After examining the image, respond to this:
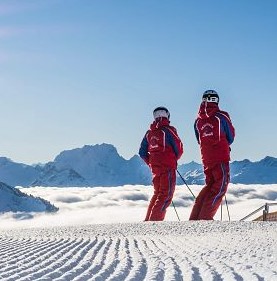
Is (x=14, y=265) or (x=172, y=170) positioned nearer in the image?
(x=14, y=265)

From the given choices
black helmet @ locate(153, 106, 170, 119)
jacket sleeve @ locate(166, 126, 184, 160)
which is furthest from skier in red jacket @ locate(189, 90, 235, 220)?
black helmet @ locate(153, 106, 170, 119)

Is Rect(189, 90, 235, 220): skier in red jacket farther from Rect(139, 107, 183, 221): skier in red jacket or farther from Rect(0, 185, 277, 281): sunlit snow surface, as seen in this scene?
Rect(0, 185, 277, 281): sunlit snow surface

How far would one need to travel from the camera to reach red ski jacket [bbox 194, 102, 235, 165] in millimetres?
12367

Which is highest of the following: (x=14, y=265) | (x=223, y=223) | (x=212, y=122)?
(x=212, y=122)

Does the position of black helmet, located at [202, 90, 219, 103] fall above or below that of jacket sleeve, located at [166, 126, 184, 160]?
above

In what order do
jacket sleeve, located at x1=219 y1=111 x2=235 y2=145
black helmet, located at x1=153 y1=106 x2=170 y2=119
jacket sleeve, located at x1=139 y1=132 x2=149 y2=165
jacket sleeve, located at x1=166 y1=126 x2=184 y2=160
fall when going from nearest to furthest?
jacket sleeve, located at x1=219 y1=111 x2=235 y2=145 < jacket sleeve, located at x1=166 y1=126 x2=184 y2=160 < black helmet, located at x1=153 y1=106 x2=170 y2=119 < jacket sleeve, located at x1=139 y1=132 x2=149 y2=165

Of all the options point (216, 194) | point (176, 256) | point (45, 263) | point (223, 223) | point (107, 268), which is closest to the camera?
point (107, 268)

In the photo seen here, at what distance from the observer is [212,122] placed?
12.5 metres

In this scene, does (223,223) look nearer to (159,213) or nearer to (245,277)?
(159,213)

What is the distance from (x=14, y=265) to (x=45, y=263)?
0.89ft

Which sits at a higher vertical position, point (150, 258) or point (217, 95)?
point (217, 95)

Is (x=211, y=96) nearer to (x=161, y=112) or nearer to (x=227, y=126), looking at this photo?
(x=227, y=126)

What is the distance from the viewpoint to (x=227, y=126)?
1250 centimetres

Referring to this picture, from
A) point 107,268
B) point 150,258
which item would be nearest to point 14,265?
point 107,268
